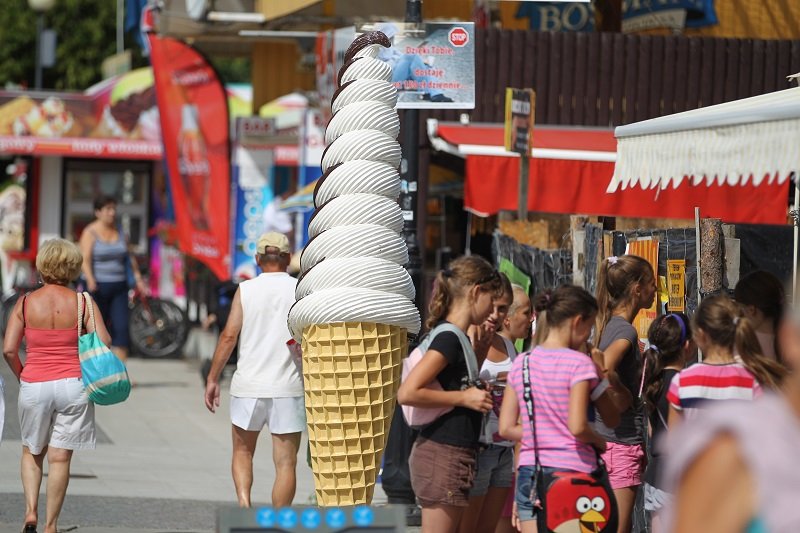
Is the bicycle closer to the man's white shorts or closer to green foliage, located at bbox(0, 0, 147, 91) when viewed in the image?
the man's white shorts

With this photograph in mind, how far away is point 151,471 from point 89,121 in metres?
17.4

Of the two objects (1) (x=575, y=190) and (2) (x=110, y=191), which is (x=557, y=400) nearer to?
(1) (x=575, y=190)

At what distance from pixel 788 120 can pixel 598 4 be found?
10.3 meters

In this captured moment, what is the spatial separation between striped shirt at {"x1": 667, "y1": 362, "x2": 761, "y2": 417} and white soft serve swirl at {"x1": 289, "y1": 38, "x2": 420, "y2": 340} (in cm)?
173

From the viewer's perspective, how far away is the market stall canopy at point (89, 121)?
26625 millimetres

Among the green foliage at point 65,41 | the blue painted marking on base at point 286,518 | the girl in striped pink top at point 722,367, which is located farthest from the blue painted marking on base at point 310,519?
the green foliage at point 65,41

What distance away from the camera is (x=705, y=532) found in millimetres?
2129

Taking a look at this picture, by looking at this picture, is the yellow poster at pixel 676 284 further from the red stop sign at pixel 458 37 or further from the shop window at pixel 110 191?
the shop window at pixel 110 191

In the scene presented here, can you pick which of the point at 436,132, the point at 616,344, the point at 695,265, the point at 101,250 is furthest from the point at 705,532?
the point at 101,250

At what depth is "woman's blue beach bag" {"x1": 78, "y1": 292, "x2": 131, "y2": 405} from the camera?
24.6 ft

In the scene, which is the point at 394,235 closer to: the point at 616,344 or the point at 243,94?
the point at 616,344

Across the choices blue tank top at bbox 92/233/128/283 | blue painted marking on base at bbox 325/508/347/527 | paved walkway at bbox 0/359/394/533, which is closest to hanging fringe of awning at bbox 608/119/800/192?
blue painted marking on base at bbox 325/508/347/527

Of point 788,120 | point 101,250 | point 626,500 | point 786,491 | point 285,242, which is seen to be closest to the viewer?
point 786,491

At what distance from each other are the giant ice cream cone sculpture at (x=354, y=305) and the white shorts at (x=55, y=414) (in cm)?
169
